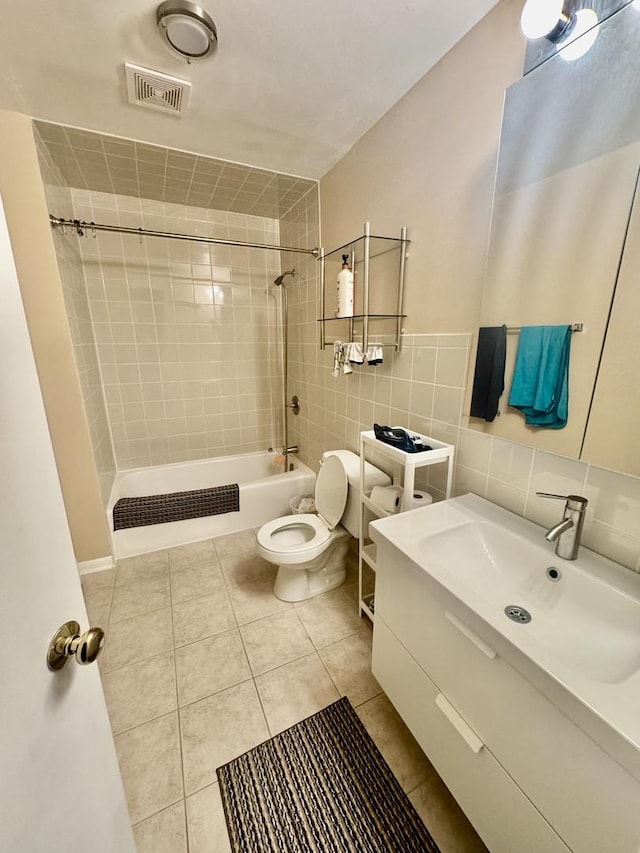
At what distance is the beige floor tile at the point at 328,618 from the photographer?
5.26 ft

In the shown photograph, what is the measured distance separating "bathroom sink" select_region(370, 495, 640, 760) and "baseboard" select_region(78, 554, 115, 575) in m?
1.84

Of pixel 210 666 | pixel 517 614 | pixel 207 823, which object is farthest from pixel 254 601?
pixel 517 614

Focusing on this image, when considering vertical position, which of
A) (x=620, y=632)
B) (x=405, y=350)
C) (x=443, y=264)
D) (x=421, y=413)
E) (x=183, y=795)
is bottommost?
(x=183, y=795)

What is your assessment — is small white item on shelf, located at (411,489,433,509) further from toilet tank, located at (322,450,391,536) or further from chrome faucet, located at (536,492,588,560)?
chrome faucet, located at (536,492,588,560)

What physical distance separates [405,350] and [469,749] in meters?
1.35

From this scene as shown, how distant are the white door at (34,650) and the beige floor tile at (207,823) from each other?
538 millimetres

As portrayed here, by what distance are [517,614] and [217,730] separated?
3.82ft

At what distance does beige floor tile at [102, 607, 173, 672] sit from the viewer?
1.51 metres

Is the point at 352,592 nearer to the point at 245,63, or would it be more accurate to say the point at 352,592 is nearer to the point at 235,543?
the point at 235,543

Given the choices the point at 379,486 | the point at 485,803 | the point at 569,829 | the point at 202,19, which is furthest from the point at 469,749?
the point at 202,19

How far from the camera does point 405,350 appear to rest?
1501mm

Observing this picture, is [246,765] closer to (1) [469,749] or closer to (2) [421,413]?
(1) [469,749]

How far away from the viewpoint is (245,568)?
207cm

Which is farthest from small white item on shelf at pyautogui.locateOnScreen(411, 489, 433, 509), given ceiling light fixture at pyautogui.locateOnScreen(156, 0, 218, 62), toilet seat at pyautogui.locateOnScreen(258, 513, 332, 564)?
ceiling light fixture at pyautogui.locateOnScreen(156, 0, 218, 62)
